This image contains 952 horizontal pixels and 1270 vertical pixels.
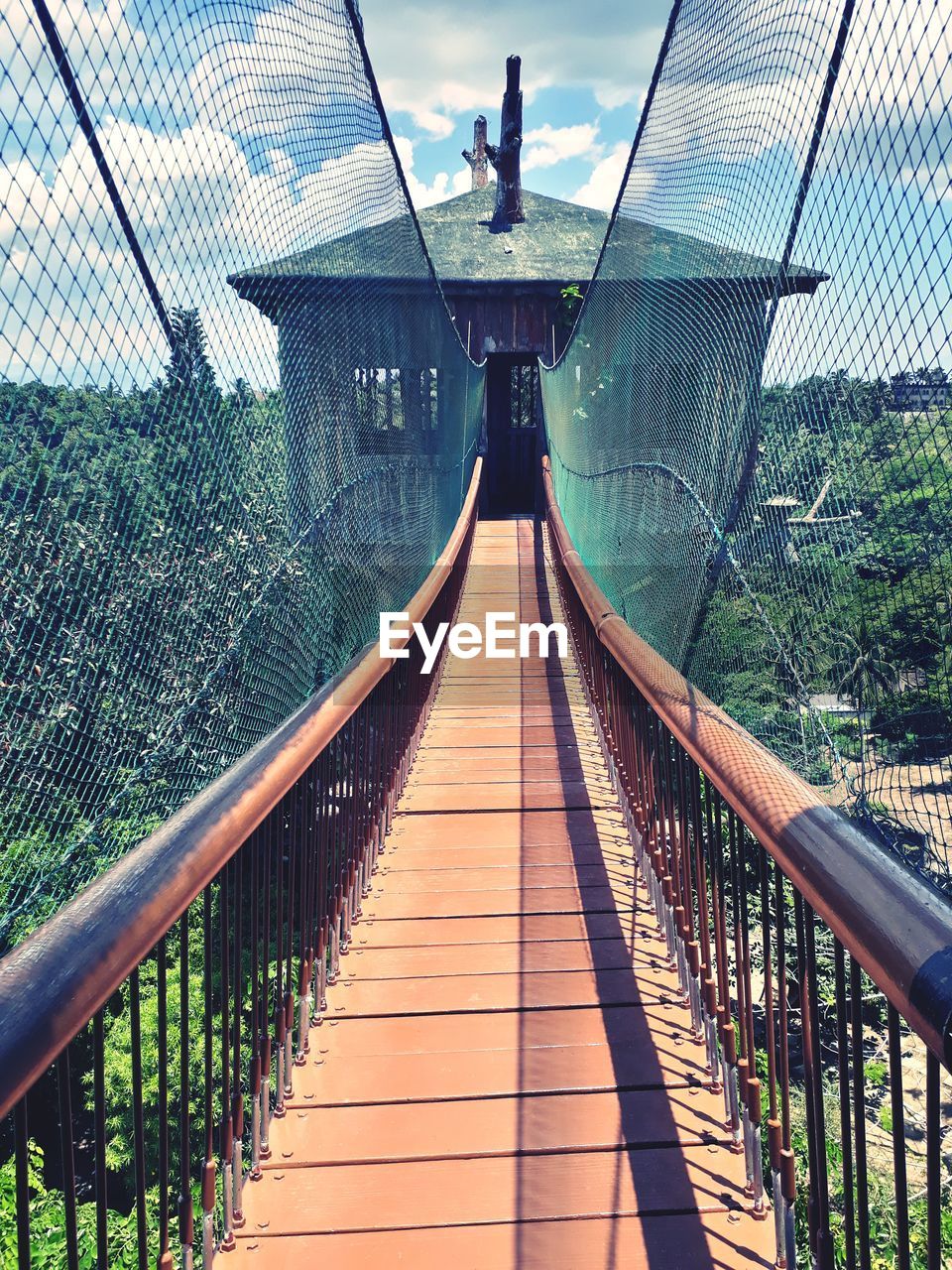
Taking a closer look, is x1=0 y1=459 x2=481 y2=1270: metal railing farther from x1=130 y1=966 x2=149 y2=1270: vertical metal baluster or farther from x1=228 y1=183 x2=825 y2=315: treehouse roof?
x1=228 y1=183 x2=825 y2=315: treehouse roof

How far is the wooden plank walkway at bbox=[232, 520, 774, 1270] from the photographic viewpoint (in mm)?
1838

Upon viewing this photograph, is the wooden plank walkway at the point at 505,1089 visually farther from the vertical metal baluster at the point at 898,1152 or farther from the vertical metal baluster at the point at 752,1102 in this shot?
the vertical metal baluster at the point at 898,1152

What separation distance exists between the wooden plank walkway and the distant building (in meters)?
1.42

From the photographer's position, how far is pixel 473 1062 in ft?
7.77

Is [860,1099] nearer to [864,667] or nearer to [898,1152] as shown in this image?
[898,1152]

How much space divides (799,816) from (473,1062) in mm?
1397

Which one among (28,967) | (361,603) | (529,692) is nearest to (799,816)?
Answer: (28,967)

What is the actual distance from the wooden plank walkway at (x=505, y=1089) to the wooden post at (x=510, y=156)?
19.8 metres

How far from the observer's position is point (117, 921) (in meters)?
1.04

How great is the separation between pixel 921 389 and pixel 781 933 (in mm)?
998

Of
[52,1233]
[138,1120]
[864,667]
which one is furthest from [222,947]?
[52,1233]

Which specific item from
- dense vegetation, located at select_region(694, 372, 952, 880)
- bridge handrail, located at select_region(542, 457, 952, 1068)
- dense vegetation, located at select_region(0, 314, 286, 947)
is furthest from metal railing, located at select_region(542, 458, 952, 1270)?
dense vegetation, located at select_region(0, 314, 286, 947)

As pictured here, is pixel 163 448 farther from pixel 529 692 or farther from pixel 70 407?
pixel 529 692

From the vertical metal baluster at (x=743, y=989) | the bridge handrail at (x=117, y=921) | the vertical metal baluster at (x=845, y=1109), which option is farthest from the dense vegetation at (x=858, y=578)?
the bridge handrail at (x=117, y=921)
